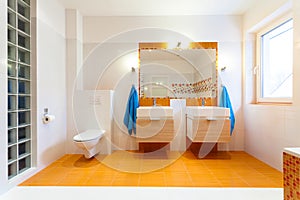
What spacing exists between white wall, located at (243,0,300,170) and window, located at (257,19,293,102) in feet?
0.47

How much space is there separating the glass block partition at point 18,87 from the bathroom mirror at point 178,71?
1658mm

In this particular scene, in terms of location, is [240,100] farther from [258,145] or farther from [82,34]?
[82,34]

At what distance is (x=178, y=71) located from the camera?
3.61 meters

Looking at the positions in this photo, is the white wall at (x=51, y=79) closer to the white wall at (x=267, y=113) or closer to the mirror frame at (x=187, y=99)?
the mirror frame at (x=187, y=99)

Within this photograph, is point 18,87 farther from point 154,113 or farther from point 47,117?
point 154,113

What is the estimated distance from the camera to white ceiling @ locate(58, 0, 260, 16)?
3154 millimetres

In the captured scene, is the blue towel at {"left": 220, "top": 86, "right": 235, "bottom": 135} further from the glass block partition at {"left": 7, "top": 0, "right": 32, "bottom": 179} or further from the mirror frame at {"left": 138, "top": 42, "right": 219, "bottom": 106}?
the glass block partition at {"left": 7, "top": 0, "right": 32, "bottom": 179}

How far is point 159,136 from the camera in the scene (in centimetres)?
302

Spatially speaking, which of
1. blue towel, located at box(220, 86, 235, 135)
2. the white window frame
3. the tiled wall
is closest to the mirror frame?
blue towel, located at box(220, 86, 235, 135)

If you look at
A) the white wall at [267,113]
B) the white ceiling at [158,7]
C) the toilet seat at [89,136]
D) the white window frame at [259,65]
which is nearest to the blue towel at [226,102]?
the white wall at [267,113]

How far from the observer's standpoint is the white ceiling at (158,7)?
3154 millimetres

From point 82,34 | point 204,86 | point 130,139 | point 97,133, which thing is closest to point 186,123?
point 204,86
